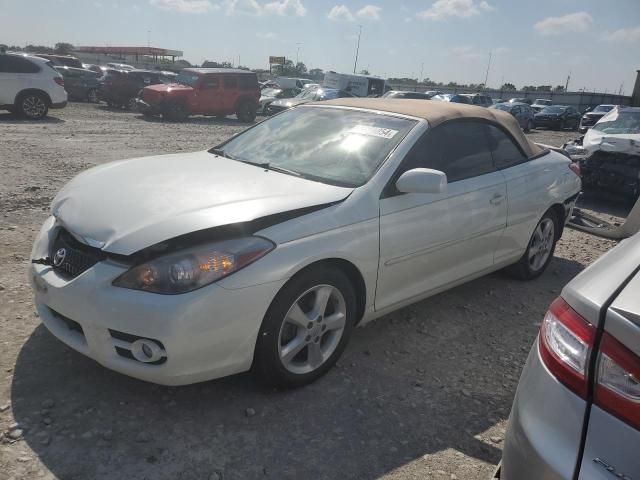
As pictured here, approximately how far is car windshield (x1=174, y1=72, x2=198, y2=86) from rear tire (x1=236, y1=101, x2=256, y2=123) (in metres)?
1.95

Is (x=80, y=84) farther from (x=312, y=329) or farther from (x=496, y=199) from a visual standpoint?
(x=312, y=329)

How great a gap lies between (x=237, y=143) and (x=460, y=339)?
88.1 inches

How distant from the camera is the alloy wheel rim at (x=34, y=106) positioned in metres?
14.2

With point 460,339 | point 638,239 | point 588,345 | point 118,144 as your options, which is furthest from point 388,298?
point 118,144

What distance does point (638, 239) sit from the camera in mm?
1944

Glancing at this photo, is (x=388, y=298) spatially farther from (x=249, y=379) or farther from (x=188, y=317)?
(x=188, y=317)

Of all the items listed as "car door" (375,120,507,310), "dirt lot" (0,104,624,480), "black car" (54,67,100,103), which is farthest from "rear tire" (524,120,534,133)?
"dirt lot" (0,104,624,480)

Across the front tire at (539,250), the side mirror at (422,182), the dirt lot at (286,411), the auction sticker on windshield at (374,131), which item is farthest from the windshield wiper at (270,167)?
the front tire at (539,250)

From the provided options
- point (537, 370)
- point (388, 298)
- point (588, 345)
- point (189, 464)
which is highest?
point (588, 345)

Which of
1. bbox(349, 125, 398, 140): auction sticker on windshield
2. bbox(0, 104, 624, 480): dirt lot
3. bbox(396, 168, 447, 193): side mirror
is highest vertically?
bbox(349, 125, 398, 140): auction sticker on windshield

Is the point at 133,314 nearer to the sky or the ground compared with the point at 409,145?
nearer to the ground

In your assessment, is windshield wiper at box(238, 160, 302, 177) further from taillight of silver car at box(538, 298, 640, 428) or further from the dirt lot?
taillight of silver car at box(538, 298, 640, 428)

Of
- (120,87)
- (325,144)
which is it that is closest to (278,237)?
(325,144)

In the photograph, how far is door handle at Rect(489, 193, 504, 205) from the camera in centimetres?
399
